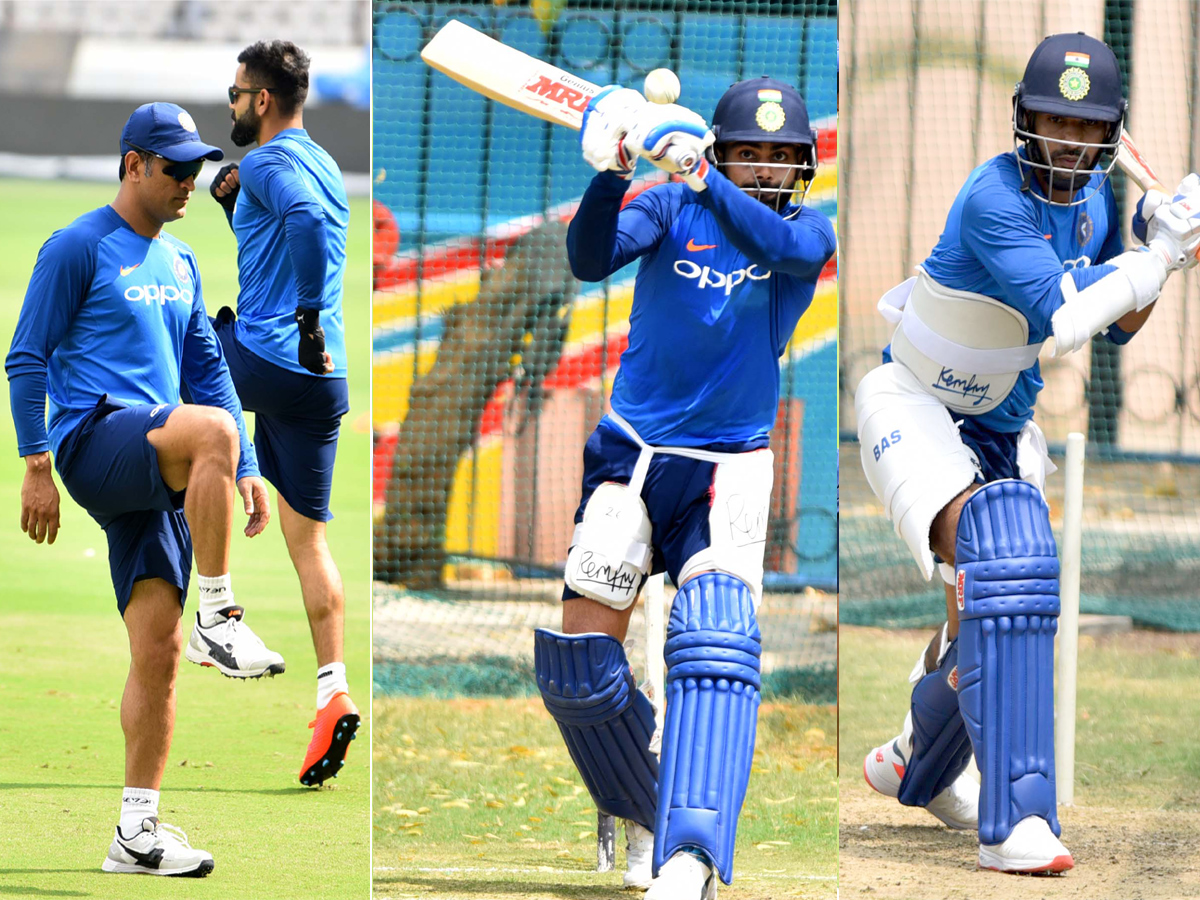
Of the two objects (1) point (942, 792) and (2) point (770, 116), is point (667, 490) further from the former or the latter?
(1) point (942, 792)

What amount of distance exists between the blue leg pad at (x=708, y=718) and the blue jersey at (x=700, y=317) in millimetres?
382

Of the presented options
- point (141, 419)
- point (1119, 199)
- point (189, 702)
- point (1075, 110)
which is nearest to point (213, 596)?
point (189, 702)

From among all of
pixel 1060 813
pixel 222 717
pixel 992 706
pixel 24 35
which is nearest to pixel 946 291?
pixel 992 706

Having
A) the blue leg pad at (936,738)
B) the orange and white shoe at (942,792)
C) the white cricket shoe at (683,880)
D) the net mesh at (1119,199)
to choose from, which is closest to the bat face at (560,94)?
the white cricket shoe at (683,880)

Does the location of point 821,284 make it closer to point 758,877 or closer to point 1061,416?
point 1061,416

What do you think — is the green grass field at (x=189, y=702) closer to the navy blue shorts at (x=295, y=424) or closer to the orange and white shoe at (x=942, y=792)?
the navy blue shorts at (x=295, y=424)

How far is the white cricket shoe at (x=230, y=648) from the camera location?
137 inches

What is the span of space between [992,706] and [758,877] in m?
0.78

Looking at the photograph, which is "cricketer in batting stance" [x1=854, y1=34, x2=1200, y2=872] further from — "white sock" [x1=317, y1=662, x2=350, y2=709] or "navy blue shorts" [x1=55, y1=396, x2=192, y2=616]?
"navy blue shorts" [x1=55, y1=396, x2=192, y2=616]

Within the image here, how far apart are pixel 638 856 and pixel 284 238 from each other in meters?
1.71

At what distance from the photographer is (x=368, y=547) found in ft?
12.0

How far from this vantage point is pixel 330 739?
3.65m

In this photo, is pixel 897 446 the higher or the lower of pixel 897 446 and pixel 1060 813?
the higher

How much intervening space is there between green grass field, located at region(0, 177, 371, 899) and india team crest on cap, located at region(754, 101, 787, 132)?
3.31 ft
